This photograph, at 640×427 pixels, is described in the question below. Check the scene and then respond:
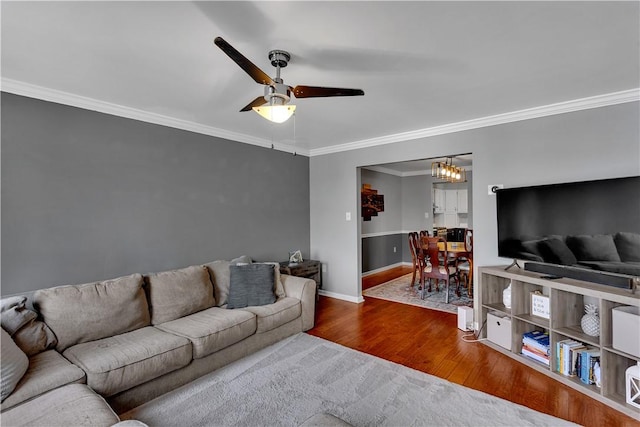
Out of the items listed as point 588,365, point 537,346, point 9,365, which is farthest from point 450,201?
point 9,365

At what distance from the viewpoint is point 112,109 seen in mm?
3004

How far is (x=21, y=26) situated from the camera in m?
1.78

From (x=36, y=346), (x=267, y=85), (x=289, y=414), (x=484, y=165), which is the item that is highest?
(x=267, y=85)

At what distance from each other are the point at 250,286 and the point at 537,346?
274cm

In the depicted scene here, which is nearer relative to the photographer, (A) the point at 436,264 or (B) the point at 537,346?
(B) the point at 537,346

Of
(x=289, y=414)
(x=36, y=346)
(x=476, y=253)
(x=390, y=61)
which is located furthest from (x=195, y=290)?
(x=476, y=253)

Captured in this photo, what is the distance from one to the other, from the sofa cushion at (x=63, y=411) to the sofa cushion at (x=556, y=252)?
344 cm

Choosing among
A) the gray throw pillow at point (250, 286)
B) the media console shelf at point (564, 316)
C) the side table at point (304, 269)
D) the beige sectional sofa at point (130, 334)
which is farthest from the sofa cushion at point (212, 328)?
the media console shelf at point (564, 316)

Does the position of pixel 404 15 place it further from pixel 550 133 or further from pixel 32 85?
pixel 32 85

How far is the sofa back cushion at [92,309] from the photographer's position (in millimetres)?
2271

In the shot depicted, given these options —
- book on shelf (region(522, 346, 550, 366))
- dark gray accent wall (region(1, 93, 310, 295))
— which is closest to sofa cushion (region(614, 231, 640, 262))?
book on shelf (region(522, 346, 550, 366))

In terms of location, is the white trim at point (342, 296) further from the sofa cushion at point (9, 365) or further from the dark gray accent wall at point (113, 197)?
the sofa cushion at point (9, 365)

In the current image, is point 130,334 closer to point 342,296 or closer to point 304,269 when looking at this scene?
point 304,269

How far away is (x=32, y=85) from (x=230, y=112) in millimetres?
1588
